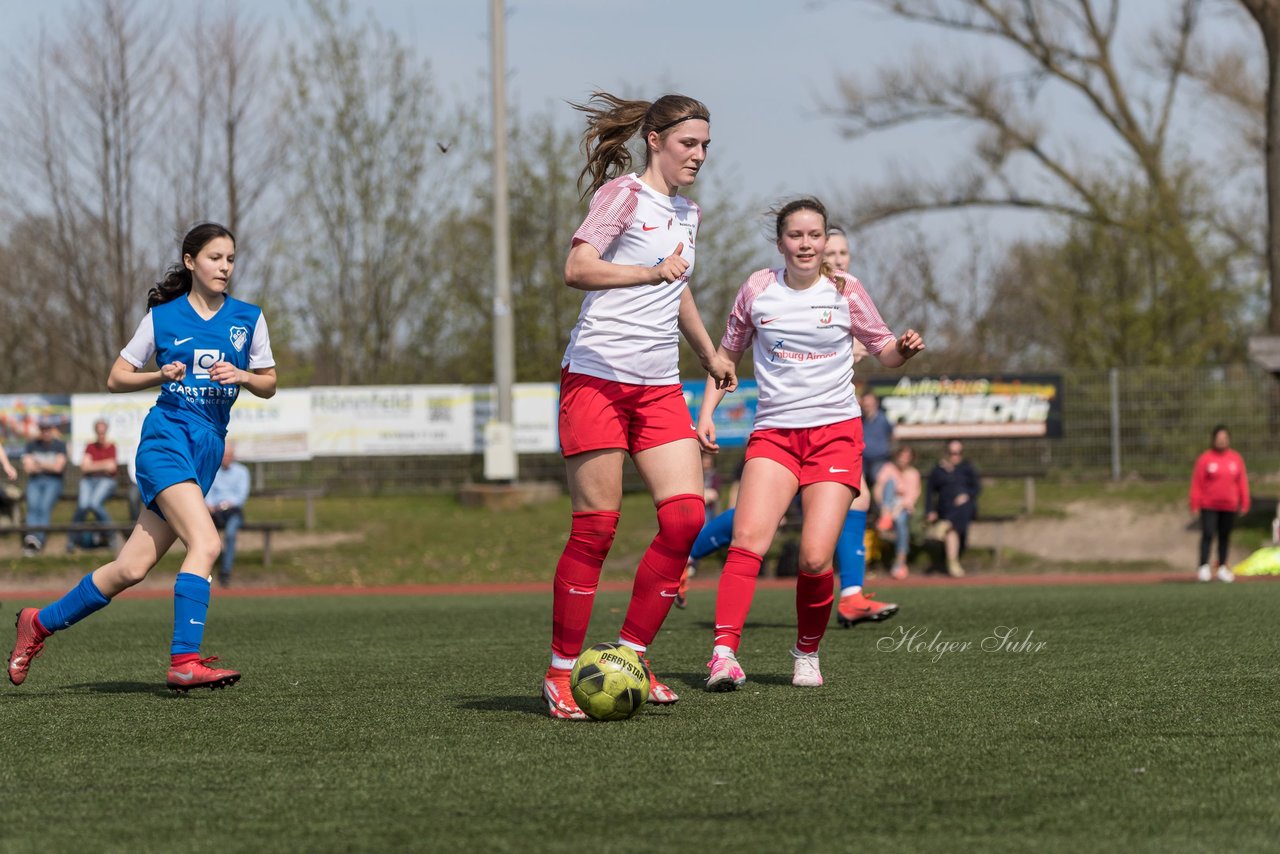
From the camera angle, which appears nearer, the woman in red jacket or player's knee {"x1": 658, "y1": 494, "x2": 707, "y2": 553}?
player's knee {"x1": 658, "y1": 494, "x2": 707, "y2": 553}

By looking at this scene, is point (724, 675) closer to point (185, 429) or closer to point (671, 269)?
point (671, 269)

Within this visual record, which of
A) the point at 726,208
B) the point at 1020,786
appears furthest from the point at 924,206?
the point at 1020,786

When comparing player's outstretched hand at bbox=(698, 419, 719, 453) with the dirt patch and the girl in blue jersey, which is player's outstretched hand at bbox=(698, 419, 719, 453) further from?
the dirt patch

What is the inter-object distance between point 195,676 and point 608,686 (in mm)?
1828

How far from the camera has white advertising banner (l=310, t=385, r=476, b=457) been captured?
Answer: 22828 mm

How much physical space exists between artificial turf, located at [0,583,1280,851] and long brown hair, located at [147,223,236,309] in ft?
5.24

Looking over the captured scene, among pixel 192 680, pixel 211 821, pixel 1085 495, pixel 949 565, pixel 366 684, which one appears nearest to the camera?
pixel 211 821

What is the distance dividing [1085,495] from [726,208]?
10.3 m

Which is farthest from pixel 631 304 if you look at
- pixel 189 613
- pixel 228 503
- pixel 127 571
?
pixel 228 503

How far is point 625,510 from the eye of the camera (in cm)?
2220

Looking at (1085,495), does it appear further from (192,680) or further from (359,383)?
(192,680)

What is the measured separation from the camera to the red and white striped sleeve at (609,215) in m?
5.05

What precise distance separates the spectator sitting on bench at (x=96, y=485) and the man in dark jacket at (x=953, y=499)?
10064mm

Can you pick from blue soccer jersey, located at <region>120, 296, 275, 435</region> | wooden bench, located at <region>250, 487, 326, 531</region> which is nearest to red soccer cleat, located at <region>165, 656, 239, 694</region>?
blue soccer jersey, located at <region>120, 296, 275, 435</region>
